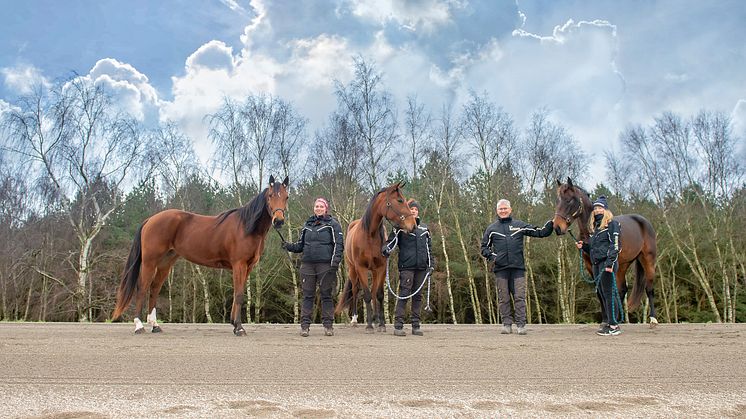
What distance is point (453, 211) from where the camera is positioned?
28.9 metres

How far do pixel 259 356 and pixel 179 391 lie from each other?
5.91ft

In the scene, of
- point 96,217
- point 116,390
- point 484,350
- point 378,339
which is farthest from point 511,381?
point 96,217

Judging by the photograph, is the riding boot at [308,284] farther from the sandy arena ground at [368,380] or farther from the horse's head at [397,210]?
the sandy arena ground at [368,380]

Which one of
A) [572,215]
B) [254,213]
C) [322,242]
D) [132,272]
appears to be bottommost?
[132,272]

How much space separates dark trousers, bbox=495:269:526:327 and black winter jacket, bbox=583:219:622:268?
4.01ft

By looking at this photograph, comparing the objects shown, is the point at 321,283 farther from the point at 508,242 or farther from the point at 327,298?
the point at 508,242

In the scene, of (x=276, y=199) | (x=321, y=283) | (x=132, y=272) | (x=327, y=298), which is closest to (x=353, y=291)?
(x=321, y=283)

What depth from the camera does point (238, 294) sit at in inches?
334

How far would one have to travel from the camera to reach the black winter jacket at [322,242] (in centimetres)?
856

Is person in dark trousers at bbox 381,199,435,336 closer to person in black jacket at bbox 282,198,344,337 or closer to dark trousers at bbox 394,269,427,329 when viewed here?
dark trousers at bbox 394,269,427,329

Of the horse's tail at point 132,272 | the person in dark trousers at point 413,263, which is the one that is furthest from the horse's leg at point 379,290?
the horse's tail at point 132,272

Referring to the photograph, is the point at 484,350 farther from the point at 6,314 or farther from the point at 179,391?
the point at 6,314

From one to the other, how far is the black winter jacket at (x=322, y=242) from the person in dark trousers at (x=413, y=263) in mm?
758

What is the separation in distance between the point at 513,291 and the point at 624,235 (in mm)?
2594
